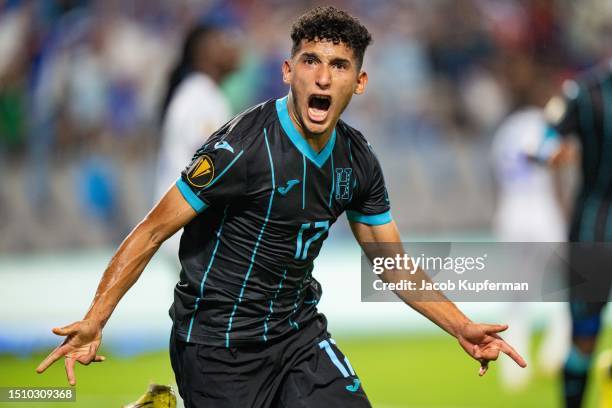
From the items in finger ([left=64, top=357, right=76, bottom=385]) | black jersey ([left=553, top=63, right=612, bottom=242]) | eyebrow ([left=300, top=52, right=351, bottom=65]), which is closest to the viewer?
finger ([left=64, top=357, right=76, bottom=385])

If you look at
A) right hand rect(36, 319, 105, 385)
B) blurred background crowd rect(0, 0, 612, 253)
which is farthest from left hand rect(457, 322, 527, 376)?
blurred background crowd rect(0, 0, 612, 253)

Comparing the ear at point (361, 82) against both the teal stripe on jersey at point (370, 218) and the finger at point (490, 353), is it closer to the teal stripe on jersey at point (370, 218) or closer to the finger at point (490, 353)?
the teal stripe on jersey at point (370, 218)

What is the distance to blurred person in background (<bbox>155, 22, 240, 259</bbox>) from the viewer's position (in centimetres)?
663

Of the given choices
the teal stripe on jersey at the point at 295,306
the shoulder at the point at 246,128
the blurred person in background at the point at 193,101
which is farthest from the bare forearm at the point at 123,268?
the blurred person in background at the point at 193,101

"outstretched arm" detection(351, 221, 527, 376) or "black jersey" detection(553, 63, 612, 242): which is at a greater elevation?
"black jersey" detection(553, 63, 612, 242)

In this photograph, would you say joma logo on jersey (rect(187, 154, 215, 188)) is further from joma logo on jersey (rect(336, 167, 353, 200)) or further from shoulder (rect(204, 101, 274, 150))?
joma logo on jersey (rect(336, 167, 353, 200))

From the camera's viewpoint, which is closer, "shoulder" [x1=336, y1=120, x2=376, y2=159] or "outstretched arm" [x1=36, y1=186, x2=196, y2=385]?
"outstretched arm" [x1=36, y1=186, x2=196, y2=385]

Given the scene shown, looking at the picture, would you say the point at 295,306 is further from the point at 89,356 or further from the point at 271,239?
the point at 89,356

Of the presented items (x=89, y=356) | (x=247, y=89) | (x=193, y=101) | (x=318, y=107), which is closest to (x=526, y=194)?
(x=247, y=89)

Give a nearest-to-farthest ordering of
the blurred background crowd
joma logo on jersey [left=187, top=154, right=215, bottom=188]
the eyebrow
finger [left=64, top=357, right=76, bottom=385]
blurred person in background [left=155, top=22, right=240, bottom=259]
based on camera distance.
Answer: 1. finger [left=64, top=357, right=76, bottom=385]
2. joma logo on jersey [left=187, top=154, right=215, bottom=188]
3. the eyebrow
4. blurred person in background [left=155, top=22, right=240, bottom=259]
5. the blurred background crowd

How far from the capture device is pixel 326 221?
381 cm

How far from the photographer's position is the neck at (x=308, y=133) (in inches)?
146

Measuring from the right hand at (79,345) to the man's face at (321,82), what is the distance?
101 centimetres

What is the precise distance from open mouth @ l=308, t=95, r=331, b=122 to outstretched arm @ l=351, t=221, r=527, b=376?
21.9 inches
